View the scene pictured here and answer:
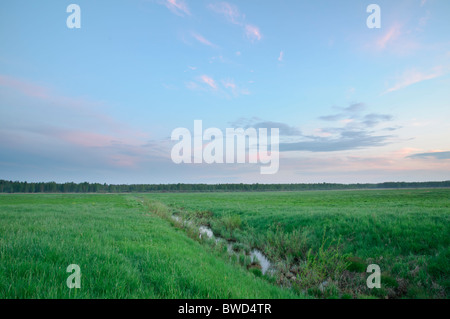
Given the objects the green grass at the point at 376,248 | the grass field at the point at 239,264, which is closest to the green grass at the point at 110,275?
the grass field at the point at 239,264

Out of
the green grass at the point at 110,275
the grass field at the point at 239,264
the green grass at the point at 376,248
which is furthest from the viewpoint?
the green grass at the point at 376,248

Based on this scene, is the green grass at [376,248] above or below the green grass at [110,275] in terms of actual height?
below

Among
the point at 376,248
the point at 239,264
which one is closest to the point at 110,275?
the point at 239,264

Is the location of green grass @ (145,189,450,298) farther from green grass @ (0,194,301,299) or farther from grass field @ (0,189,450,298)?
green grass @ (0,194,301,299)

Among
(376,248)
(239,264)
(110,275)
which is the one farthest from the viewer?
(376,248)

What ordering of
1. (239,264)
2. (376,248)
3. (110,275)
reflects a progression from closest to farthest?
(110,275)
(239,264)
(376,248)

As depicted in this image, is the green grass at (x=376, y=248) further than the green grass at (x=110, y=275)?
Yes

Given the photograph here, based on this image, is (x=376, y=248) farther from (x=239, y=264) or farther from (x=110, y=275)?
(x=110, y=275)

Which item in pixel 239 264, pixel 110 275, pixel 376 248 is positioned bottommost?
pixel 239 264

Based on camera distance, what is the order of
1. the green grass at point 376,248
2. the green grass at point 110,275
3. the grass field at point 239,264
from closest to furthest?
1. the green grass at point 110,275
2. the grass field at point 239,264
3. the green grass at point 376,248

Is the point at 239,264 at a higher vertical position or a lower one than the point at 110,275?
lower

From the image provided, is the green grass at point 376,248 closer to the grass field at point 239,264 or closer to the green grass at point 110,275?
the grass field at point 239,264
